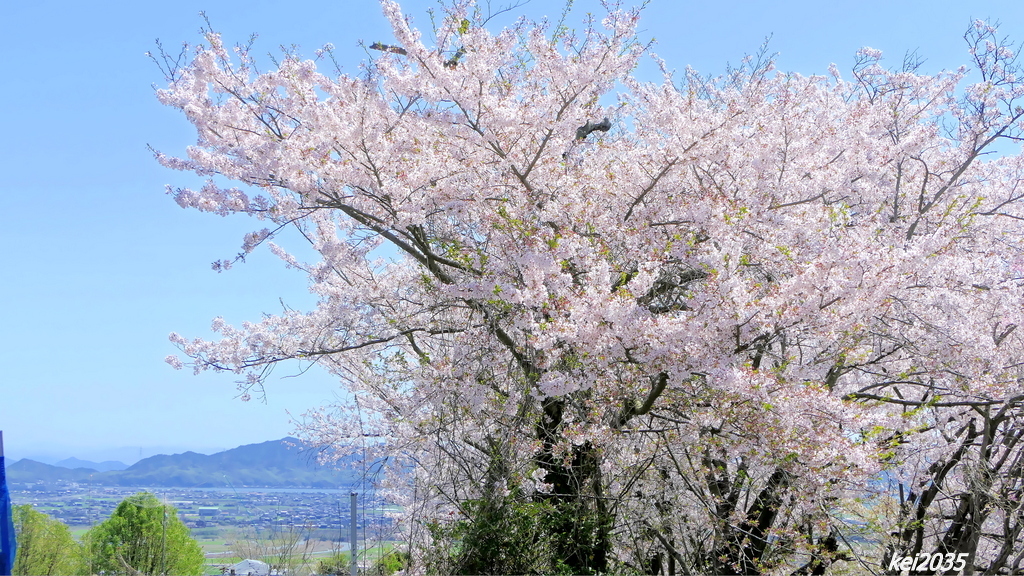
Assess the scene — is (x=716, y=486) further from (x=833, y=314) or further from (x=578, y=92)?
(x=578, y=92)

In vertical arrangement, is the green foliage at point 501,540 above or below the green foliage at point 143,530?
above

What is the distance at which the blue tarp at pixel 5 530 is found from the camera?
12.4ft

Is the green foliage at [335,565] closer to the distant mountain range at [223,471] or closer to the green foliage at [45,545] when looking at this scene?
the distant mountain range at [223,471]

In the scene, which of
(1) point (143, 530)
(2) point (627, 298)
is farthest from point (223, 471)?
(2) point (627, 298)

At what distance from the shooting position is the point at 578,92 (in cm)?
500

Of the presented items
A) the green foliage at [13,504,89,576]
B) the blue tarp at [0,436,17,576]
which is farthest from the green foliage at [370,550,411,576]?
the green foliage at [13,504,89,576]

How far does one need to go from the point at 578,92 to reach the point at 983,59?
11.8 feet

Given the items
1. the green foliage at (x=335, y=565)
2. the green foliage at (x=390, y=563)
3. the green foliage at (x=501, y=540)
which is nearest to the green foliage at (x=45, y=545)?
the green foliage at (x=335, y=565)

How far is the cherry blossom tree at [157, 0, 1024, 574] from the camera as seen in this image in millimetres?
4090

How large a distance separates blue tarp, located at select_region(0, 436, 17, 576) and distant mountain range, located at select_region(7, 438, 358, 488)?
0.22 m

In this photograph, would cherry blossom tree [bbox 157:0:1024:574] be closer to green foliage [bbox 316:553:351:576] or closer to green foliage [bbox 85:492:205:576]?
green foliage [bbox 316:553:351:576]

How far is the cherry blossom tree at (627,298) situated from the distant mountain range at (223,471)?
4.43ft

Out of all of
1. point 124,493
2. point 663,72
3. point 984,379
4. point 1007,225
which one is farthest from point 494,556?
point 124,493

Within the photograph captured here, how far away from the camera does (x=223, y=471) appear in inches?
398
